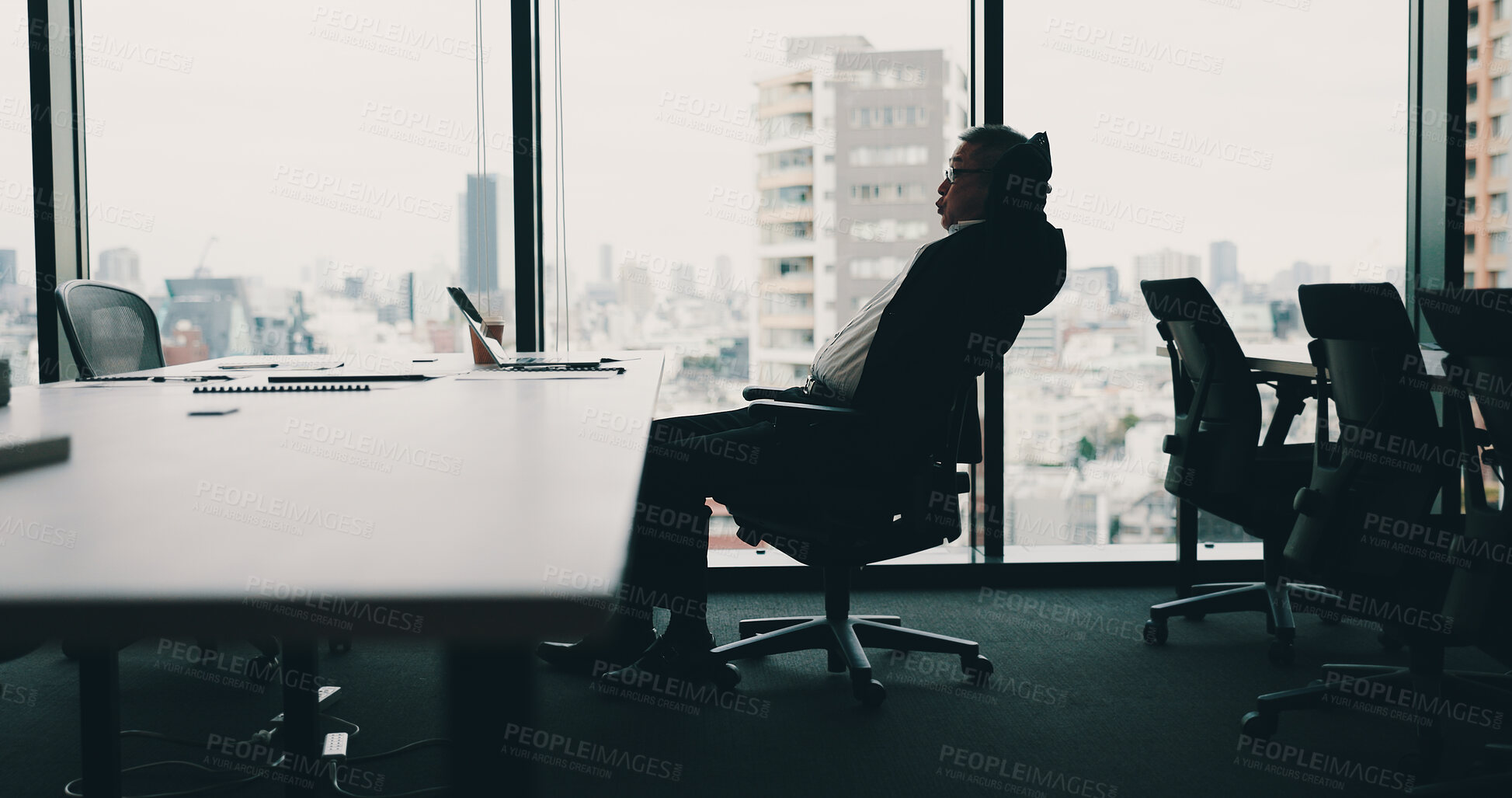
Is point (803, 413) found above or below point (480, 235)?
below

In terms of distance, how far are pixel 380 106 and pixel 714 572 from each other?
2.00 meters

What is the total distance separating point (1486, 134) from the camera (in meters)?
3.56

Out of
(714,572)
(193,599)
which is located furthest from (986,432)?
(193,599)

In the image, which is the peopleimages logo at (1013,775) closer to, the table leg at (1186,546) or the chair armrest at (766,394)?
the chair armrest at (766,394)

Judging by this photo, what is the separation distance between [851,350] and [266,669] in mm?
1770

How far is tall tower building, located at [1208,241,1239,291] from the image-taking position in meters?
3.51

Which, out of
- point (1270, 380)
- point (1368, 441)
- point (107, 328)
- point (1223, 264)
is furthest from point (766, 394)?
point (1223, 264)

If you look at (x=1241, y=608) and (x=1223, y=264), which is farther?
(x=1223, y=264)

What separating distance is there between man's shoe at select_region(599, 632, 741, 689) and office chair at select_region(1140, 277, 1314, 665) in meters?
1.33

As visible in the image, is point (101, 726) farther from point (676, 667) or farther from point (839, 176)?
point (839, 176)

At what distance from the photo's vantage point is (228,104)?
136 inches

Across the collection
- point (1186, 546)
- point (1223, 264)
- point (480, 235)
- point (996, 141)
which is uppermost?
point (996, 141)

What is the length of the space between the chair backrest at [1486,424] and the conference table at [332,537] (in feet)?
4.53

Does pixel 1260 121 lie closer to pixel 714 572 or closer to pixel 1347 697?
pixel 1347 697
